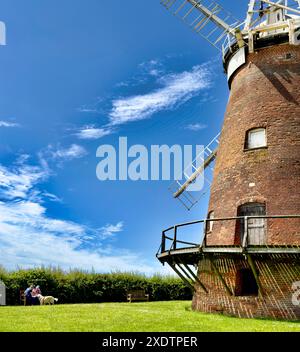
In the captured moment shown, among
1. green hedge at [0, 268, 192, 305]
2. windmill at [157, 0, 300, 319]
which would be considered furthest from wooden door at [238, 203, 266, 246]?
green hedge at [0, 268, 192, 305]

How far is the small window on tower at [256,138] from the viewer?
14.8m

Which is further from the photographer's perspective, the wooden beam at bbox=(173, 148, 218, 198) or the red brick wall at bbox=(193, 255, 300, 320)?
the wooden beam at bbox=(173, 148, 218, 198)

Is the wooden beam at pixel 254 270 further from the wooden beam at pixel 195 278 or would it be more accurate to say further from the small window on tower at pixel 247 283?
the wooden beam at pixel 195 278

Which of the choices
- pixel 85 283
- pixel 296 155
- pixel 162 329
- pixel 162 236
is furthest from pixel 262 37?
pixel 85 283

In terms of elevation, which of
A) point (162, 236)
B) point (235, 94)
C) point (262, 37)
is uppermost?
point (262, 37)

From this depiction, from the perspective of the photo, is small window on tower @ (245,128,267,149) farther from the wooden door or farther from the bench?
the bench

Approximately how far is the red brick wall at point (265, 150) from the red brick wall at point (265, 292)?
69 centimetres

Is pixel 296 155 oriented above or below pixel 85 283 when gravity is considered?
above

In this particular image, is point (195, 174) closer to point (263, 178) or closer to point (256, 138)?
point (256, 138)

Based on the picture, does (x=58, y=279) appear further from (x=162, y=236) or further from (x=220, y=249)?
(x=220, y=249)

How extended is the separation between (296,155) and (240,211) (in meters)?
2.52

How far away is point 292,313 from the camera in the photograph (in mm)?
12367

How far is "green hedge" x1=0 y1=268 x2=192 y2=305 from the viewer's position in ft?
72.9

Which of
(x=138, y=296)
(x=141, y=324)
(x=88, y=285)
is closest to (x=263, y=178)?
(x=141, y=324)
